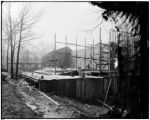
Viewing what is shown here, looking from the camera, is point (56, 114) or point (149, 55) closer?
point (149, 55)

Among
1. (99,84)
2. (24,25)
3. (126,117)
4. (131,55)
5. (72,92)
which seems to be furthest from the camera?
(24,25)

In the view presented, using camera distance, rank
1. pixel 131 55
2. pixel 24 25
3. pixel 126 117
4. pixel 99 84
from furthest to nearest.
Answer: pixel 24 25, pixel 99 84, pixel 131 55, pixel 126 117

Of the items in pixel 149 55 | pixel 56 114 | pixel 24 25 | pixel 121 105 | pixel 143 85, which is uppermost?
pixel 24 25

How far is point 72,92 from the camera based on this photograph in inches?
462

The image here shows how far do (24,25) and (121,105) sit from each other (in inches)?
611

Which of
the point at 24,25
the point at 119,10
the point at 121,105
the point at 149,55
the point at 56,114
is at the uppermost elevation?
the point at 24,25

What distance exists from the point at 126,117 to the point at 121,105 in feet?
2.77

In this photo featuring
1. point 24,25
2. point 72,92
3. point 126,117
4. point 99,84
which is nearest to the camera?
point 126,117

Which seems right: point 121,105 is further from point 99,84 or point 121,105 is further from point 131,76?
point 99,84

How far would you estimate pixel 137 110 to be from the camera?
601 centimetres

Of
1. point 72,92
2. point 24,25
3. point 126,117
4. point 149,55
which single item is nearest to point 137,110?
point 126,117

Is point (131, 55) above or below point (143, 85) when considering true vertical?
above

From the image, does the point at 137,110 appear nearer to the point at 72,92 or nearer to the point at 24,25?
the point at 72,92

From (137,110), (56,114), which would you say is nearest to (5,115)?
(56,114)
